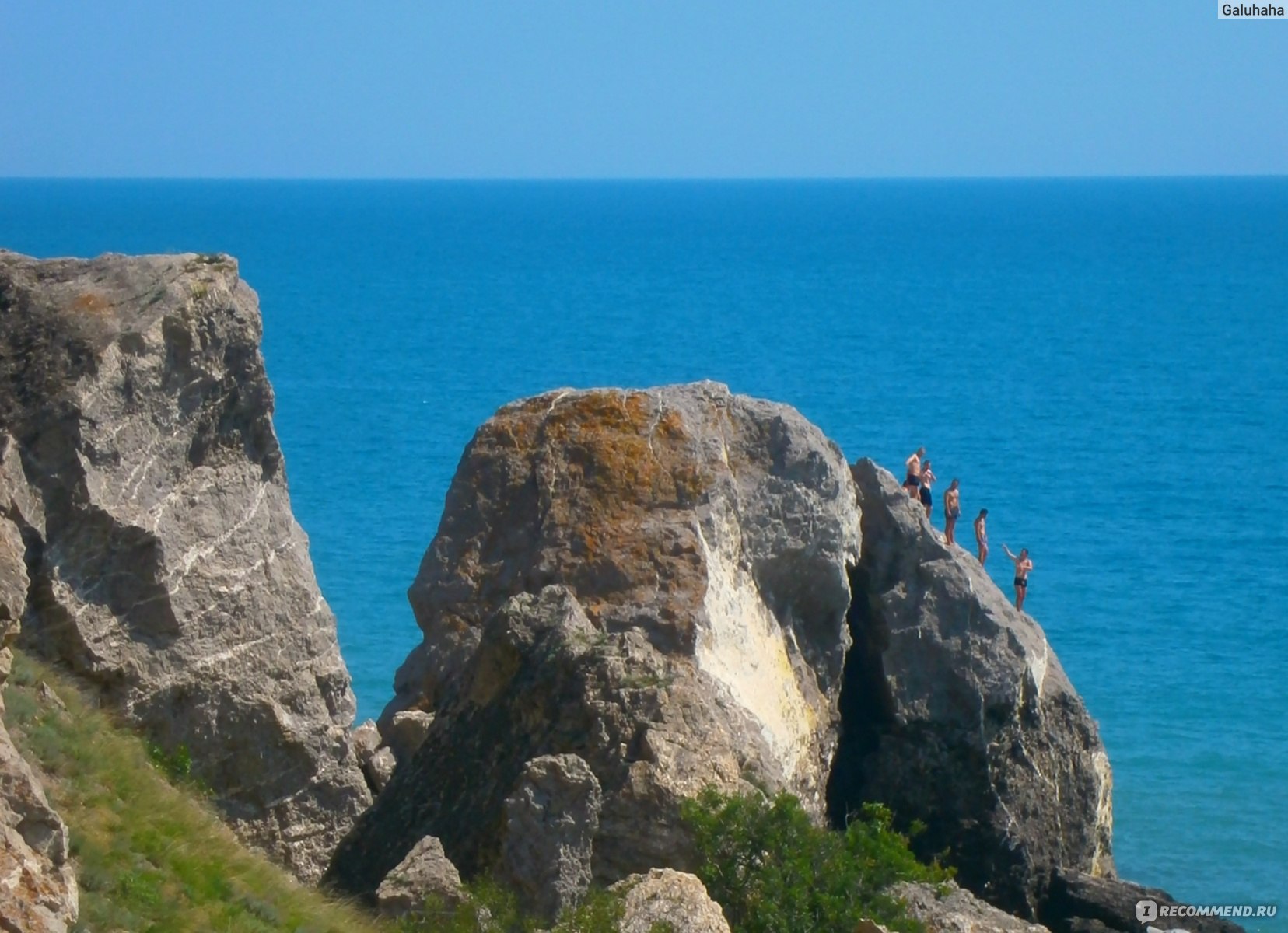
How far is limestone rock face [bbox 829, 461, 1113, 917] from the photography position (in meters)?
19.6

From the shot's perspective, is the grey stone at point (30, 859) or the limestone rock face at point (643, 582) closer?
the grey stone at point (30, 859)

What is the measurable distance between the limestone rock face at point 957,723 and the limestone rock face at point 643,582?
90 cm

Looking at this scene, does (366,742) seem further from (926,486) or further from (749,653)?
(926,486)

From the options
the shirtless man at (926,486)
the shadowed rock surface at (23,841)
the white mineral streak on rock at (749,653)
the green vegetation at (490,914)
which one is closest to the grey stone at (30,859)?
the shadowed rock surface at (23,841)

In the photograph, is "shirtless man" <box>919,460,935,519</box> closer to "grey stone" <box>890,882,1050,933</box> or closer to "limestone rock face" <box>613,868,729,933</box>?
"grey stone" <box>890,882,1050,933</box>

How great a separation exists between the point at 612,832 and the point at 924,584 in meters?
8.33

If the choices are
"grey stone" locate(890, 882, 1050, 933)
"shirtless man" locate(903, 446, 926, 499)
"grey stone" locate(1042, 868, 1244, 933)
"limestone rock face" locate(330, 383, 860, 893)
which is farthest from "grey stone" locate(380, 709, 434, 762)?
"shirtless man" locate(903, 446, 926, 499)

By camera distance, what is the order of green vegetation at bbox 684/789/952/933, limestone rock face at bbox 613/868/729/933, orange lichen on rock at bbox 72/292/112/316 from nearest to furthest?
limestone rock face at bbox 613/868/729/933, green vegetation at bbox 684/789/952/933, orange lichen on rock at bbox 72/292/112/316

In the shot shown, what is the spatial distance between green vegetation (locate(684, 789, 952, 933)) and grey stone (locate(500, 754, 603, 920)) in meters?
0.94

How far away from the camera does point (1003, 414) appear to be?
80.2 metres

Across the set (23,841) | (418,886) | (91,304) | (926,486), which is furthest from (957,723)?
(23,841)

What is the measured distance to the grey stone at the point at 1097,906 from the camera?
19109 millimetres

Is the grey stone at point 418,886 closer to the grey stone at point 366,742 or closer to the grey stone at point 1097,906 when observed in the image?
the grey stone at point 366,742

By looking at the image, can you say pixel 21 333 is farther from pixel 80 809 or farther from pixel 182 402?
pixel 80 809
